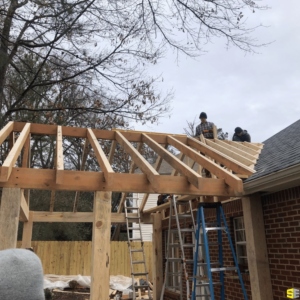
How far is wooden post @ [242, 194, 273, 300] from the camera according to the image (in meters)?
4.75

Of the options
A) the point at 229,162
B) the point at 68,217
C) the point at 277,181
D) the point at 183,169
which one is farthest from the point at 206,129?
the point at 68,217

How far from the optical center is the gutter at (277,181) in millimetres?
3916

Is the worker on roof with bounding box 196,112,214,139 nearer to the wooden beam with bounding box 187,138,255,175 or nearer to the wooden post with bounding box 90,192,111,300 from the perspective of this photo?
the wooden beam with bounding box 187,138,255,175

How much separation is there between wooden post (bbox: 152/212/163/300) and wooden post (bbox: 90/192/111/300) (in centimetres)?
583

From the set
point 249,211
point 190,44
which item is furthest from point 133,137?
point 249,211

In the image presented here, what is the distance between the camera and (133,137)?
6719 millimetres

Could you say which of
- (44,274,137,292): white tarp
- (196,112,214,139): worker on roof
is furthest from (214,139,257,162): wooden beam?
(44,274,137,292): white tarp

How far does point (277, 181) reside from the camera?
4234mm

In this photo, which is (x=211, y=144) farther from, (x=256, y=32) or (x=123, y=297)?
(x=123, y=297)

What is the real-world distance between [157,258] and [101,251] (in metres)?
6.02

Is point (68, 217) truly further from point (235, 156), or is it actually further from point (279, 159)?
A: point (279, 159)

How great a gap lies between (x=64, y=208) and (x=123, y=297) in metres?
8.96

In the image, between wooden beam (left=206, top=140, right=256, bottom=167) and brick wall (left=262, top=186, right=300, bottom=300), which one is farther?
wooden beam (left=206, top=140, right=256, bottom=167)

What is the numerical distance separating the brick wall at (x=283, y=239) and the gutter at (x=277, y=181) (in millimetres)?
207
